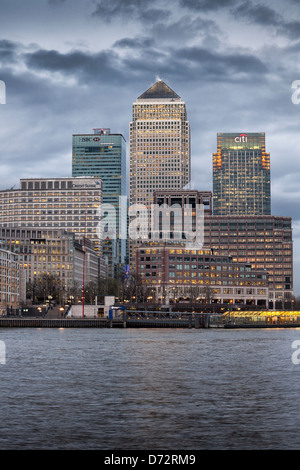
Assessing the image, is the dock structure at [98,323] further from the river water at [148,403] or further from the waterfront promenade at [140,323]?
the river water at [148,403]

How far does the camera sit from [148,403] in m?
44.1

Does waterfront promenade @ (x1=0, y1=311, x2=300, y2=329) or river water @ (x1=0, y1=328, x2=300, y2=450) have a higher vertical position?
river water @ (x1=0, y1=328, x2=300, y2=450)

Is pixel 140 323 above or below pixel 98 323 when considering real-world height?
below

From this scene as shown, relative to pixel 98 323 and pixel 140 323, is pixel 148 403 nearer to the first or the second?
pixel 98 323

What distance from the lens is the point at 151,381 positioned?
55.4 meters

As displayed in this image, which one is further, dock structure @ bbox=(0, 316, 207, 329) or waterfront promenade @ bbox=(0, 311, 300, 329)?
waterfront promenade @ bbox=(0, 311, 300, 329)

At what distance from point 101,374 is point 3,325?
4976 inches

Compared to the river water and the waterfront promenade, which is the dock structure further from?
the river water

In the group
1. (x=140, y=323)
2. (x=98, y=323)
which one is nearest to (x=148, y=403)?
(x=98, y=323)

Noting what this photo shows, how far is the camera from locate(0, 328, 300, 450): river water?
109 feet

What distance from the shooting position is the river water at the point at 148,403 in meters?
33.1

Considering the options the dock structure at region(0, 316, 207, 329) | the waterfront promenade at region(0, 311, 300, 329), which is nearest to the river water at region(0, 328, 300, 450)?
the dock structure at region(0, 316, 207, 329)

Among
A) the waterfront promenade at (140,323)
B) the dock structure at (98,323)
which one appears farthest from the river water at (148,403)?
the waterfront promenade at (140,323)

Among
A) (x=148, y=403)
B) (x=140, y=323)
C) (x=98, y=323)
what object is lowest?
(x=140, y=323)
